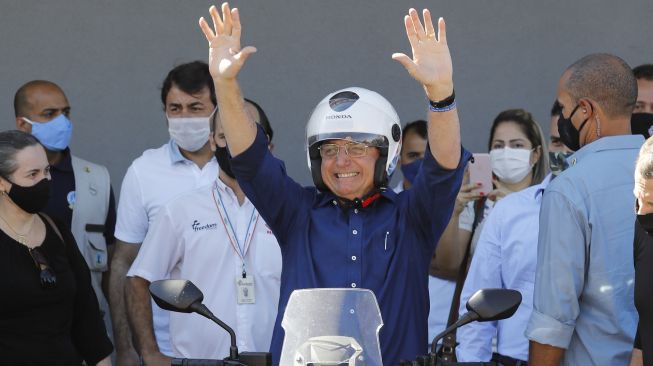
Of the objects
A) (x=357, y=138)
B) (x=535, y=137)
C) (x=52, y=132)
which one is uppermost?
(x=357, y=138)

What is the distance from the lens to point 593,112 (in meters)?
4.61

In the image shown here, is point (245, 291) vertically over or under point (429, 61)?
under

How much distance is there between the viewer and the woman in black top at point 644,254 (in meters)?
3.93

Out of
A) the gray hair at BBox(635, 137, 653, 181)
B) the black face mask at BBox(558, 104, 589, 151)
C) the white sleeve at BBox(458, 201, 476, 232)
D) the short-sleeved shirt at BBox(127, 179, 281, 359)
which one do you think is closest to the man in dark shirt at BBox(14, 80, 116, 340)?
the short-sleeved shirt at BBox(127, 179, 281, 359)

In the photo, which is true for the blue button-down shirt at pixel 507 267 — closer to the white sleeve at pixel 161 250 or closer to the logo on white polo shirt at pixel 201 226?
the logo on white polo shirt at pixel 201 226

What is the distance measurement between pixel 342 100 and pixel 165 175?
2.24 meters

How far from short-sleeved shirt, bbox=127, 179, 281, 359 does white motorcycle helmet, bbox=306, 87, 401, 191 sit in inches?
43.4

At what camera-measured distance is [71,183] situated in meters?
6.62

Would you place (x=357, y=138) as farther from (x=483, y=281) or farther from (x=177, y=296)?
(x=483, y=281)

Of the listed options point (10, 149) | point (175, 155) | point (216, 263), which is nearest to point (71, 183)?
point (175, 155)

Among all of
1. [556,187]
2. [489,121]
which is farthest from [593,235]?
[489,121]

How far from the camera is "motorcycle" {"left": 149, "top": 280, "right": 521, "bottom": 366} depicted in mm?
3123

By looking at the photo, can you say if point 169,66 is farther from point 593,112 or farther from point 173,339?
point 593,112

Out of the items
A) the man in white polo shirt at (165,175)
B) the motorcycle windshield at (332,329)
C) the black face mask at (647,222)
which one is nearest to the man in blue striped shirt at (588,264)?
the black face mask at (647,222)
